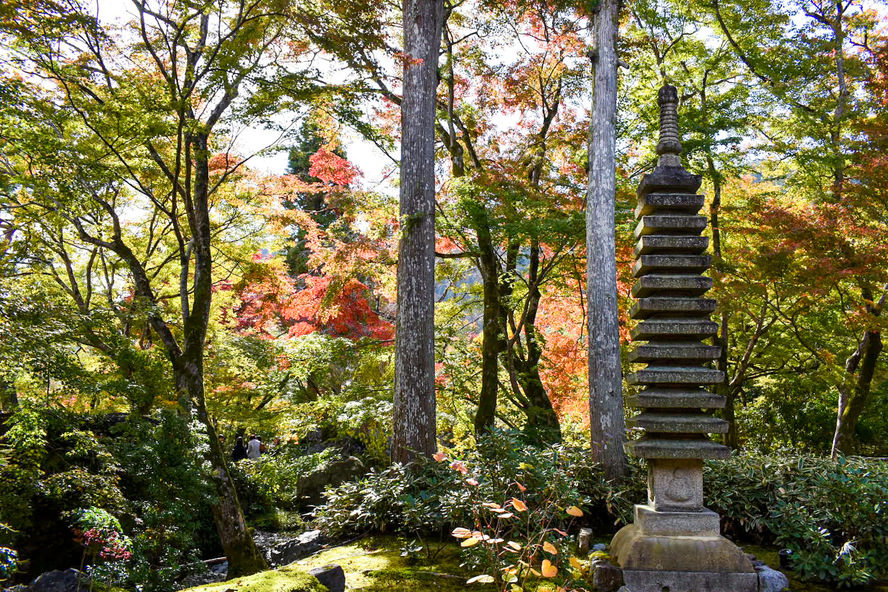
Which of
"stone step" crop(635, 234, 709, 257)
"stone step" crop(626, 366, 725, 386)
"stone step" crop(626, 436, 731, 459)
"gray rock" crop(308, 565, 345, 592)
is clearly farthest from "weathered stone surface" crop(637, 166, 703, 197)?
"gray rock" crop(308, 565, 345, 592)

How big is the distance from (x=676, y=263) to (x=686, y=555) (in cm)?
199

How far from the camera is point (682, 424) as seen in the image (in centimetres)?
382

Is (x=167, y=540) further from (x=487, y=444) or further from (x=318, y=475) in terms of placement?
(x=318, y=475)

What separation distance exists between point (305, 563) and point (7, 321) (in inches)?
121

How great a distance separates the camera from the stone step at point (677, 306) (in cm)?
395

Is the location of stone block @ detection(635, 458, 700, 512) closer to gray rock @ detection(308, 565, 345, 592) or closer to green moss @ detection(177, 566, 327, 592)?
gray rock @ detection(308, 565, 345, 592)

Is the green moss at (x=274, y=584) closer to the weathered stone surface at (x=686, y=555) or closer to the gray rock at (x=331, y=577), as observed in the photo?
the gray rock at (x=331, y=577)

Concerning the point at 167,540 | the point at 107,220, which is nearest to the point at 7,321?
the point at 167,540

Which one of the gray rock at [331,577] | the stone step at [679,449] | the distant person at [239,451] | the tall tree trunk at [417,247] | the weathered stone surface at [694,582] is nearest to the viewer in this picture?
the gray rock at [331,577]

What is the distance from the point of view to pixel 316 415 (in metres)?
9.29

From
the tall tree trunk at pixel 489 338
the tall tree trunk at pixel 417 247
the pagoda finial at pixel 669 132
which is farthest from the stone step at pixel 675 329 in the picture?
the tall tree trunk at pixel 489 338

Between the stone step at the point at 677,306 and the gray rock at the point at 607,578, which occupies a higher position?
the stone step at the point at 677,306

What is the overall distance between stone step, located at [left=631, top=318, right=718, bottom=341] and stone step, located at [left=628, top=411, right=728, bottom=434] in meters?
0.57

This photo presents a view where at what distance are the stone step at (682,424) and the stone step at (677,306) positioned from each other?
733mm
